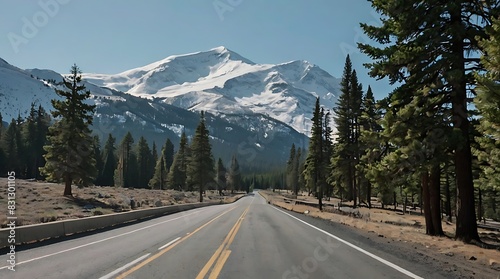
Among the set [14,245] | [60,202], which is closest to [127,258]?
[14,245]

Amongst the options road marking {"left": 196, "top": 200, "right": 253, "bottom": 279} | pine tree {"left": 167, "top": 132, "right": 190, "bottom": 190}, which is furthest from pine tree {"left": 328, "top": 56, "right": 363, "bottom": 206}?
pine tree {"left": 167, "top": 132, "right": 190, "bottom": 190}

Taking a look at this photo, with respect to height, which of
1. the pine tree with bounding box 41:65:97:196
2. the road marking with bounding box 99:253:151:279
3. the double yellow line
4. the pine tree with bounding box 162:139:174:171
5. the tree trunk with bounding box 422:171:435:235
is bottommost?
the road marking with bounding box 99:253:151:279

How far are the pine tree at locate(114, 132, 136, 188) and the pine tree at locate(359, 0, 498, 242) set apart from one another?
89.2 m

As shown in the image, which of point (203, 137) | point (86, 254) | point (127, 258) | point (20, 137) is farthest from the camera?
point (20, 137)

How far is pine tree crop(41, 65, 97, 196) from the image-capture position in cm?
3938

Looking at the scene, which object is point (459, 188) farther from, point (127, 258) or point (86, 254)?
point (86, 254)

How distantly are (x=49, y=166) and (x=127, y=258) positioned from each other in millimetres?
33124

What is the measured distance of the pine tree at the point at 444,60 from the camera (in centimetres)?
1502

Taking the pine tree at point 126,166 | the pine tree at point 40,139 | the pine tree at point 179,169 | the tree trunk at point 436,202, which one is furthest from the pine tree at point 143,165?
the tree trunk at point 436,202

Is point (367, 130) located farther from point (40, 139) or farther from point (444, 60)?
point (40, 139)

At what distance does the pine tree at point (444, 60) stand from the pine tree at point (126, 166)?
293 feet

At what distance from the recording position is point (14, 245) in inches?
533

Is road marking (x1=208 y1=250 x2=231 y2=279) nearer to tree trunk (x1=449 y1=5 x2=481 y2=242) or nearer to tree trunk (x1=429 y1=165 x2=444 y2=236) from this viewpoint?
tree trunk (x1=449 y1=5 x2=481 y2=242)

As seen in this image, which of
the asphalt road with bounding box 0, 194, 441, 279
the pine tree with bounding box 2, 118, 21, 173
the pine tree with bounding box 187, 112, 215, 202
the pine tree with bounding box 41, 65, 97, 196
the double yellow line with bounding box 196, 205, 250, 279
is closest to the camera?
the double yellow line with bounding box 196, 205, 250, 279
